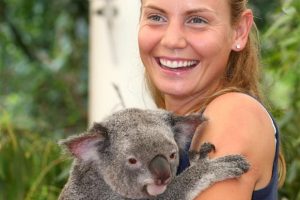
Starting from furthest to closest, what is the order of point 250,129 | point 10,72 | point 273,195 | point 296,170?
point 10,72 < point 296,170 < point 273,195 < point 250,129

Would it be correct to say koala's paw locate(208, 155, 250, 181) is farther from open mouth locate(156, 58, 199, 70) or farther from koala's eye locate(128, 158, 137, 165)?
open mouth locate(156, 58, 199, 70)

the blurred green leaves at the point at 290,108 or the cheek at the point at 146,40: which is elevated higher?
the cheek at the point at 146,40

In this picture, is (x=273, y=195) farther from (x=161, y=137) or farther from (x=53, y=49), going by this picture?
(x=53, y=49)

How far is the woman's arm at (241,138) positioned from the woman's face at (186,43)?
0.68 feet

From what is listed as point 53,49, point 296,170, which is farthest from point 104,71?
point 53,49

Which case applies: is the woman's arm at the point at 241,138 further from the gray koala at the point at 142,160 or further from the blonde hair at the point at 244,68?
the blonde hair at the point at 244,68

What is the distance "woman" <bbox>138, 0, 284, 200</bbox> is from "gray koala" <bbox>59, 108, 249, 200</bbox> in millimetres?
38

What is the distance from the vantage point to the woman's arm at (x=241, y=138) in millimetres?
2195

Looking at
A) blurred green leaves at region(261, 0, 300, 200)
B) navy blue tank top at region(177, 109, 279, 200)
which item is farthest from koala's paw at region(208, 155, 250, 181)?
blurred green leaves at region(261, 0, 300, 200)

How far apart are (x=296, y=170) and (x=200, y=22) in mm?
1380

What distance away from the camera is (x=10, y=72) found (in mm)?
7961

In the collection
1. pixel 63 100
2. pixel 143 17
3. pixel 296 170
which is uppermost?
pixel 143 17

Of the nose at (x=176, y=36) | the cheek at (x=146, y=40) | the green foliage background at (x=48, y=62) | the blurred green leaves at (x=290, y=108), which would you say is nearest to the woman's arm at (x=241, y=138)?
the nose at (x=176, y=36)

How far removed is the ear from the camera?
2.60m
